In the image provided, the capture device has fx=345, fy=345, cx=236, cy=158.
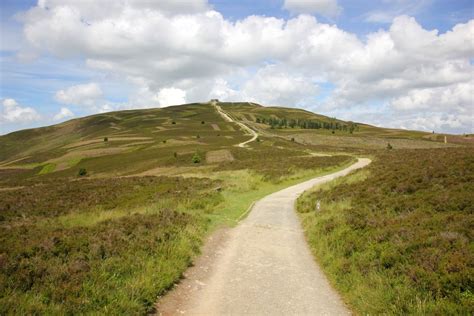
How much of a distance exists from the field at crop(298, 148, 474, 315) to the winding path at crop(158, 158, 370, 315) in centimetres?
61

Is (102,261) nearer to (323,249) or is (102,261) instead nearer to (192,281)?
(192,281)

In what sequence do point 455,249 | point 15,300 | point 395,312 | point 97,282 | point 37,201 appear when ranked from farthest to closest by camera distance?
point 37,201 < point 455,249 < point 97,282 < point 395,312 < point 15,300

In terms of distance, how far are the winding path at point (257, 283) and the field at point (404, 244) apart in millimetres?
606

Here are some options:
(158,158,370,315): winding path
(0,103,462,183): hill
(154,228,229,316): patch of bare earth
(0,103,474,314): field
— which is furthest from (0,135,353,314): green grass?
(0,103,462,183): hill

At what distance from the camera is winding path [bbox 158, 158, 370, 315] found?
26.1ft

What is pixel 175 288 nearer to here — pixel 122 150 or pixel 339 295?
pixel 339 295

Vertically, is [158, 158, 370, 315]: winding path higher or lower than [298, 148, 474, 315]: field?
lower

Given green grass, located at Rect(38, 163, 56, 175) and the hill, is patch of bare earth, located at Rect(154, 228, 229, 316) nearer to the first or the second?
the hill

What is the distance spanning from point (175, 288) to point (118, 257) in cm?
189

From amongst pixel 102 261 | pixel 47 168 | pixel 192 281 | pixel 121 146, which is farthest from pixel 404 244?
pixel 121 146

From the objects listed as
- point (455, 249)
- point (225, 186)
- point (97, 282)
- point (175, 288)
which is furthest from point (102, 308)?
point (225, 186)

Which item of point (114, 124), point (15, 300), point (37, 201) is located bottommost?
point (37, 201)

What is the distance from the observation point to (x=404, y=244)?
955cm

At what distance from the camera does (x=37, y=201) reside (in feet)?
94.1
